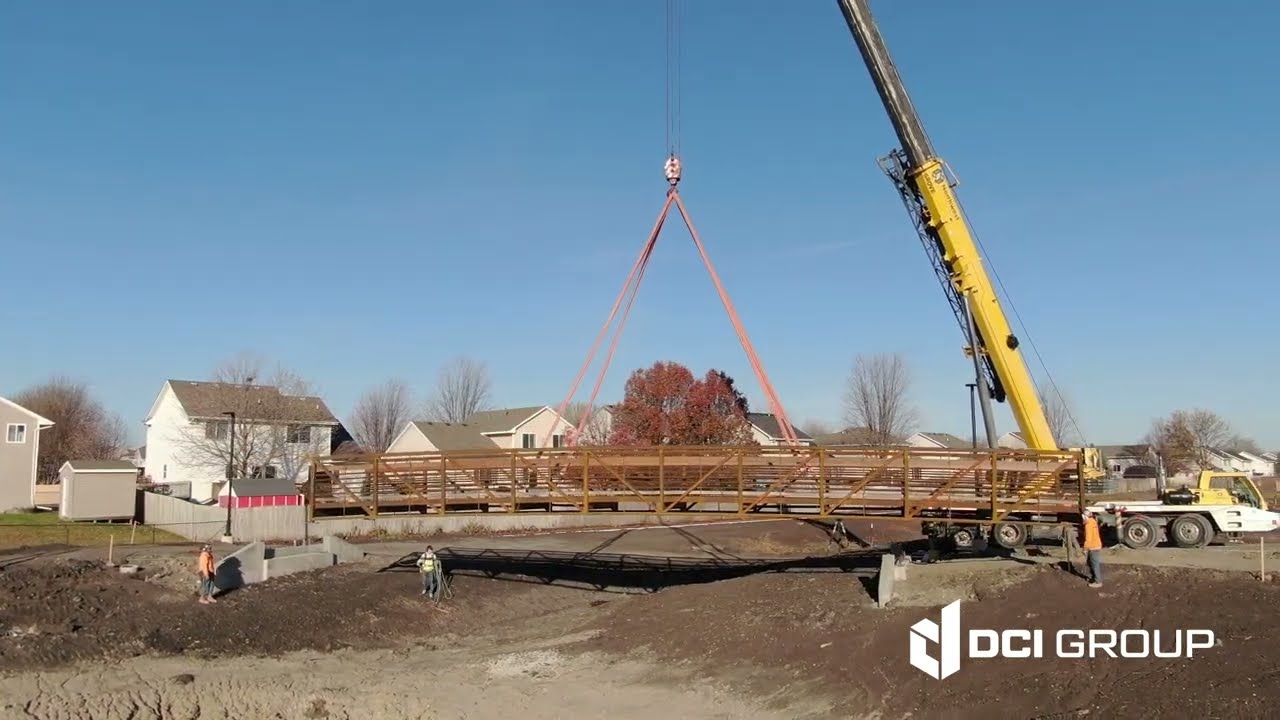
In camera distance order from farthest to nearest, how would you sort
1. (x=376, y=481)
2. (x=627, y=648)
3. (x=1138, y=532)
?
(x=376, y=481) → (x=1138, y=532) → (x=627, y=648)

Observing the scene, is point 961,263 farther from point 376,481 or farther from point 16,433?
point 16,433

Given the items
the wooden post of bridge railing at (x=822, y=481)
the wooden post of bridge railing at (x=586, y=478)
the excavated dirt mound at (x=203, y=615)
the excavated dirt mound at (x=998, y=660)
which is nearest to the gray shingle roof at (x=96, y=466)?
the excavated dirt mound at (x=203, y=615)

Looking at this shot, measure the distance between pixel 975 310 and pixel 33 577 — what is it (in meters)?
25.2

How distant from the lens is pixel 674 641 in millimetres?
19188

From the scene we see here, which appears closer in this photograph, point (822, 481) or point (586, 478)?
point (822, 481)

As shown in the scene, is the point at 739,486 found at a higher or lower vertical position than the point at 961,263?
lower

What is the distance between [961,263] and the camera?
24.1 meters

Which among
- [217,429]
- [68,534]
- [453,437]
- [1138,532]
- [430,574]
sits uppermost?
[217,429]

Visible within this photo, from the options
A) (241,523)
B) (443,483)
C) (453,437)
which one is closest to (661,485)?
(443,483)

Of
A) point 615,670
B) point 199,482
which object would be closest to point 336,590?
point 615,670

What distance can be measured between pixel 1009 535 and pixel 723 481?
407 inches

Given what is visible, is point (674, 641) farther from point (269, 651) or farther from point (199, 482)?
point (199, 482)

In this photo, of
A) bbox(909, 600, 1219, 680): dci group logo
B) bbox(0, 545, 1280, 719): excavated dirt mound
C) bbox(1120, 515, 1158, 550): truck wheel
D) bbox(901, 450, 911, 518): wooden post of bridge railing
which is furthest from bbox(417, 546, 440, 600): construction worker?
bbox(1120, 515, 1158, 550): truck wheel

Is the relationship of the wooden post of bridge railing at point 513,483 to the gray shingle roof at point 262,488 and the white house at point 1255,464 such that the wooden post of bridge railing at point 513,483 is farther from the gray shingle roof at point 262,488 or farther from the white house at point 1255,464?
the white house at point 1255,464
